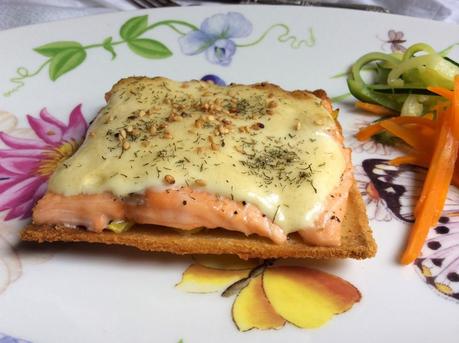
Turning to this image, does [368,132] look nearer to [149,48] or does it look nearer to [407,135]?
[407,135]

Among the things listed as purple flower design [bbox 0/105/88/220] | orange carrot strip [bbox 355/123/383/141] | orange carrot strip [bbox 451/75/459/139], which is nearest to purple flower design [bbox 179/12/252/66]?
purple flower design [bbox 0/105/88/220]

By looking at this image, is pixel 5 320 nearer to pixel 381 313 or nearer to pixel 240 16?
pixel 381 313

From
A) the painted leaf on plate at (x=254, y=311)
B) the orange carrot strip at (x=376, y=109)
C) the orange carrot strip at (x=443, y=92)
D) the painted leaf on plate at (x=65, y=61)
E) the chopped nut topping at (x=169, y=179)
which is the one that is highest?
the orange carrot strip at (x=443, y=92)

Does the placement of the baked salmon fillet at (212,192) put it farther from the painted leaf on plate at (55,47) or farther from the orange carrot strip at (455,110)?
the painted leaf on plate at (55,47)

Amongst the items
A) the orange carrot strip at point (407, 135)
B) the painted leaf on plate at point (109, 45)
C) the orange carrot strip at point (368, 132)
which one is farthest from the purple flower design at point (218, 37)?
the orange carrot strip at point (407, 135)

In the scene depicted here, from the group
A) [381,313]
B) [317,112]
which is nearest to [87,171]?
[317,112]
